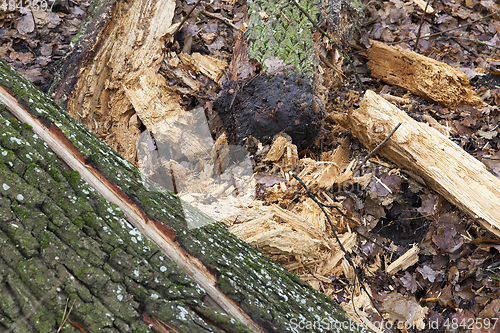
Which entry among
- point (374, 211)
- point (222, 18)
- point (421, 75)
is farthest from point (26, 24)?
point (421, 75)

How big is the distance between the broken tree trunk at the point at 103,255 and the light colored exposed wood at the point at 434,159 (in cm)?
132

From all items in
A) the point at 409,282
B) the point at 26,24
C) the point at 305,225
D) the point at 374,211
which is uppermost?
the point at 26,24

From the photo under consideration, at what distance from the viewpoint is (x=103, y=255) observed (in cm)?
137

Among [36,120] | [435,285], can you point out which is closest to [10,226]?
[36,120]

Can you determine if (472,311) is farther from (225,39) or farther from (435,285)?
(225,39)

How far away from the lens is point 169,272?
1.43 metres

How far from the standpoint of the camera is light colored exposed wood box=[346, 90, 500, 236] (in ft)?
7.48

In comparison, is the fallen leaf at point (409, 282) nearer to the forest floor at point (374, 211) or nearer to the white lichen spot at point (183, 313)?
the forest floor at point (374, 211)

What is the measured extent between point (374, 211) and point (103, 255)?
82.7 inches

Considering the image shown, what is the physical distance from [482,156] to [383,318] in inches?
67.7

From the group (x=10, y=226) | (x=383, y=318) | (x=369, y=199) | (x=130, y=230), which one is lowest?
(x=383, y=318)

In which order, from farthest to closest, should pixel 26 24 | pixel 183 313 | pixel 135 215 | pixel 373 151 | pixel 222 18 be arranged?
pixel 222 18, pixel 26 24, pixel 373 151, pixel 135 215, pixel 183 313

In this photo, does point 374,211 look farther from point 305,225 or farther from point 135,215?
point 135,215

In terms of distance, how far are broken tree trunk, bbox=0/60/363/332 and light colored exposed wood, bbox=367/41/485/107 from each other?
2.56m
